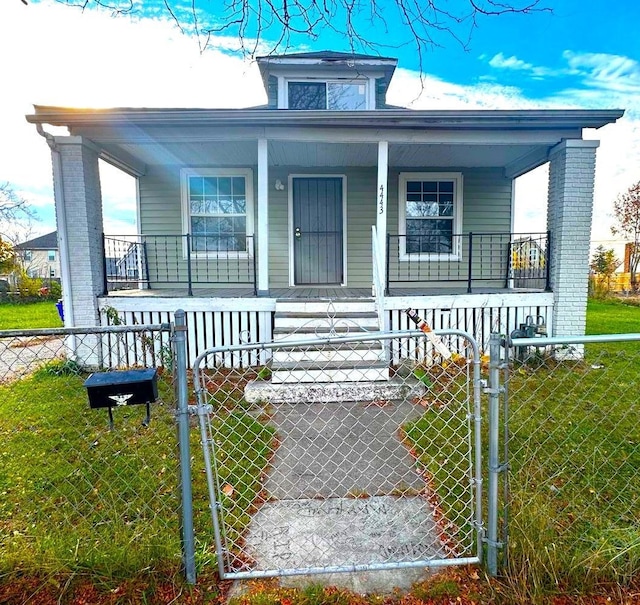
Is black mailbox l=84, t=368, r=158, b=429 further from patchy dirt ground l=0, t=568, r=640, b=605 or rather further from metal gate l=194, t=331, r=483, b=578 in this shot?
patchy dirt ground l=0, t=568, r=640, b=605

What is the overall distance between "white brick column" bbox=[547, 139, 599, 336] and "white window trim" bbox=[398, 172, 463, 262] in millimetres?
1803

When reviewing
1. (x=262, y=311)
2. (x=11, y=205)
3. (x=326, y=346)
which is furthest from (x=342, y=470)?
(x=11, y=205)

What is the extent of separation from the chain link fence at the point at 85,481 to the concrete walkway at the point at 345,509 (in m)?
0.58

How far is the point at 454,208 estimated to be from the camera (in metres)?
7.68

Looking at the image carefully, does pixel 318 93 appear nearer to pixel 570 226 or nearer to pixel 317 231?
pixel 317 231

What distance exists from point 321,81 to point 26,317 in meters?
10.4

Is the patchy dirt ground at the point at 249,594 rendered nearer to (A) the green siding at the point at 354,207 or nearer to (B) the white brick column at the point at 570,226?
(B) the white brick column at the point at 570,226

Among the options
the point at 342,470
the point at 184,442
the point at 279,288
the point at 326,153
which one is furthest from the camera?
the point at 279,288

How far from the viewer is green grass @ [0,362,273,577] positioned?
187 centimetres

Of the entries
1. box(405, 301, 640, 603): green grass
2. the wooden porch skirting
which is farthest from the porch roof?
box(405, 301, 640, 603): green grass

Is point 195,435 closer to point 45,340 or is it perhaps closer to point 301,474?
point 301,474

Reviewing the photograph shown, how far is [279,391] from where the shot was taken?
14.8ft

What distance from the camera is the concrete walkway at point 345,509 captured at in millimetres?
1995

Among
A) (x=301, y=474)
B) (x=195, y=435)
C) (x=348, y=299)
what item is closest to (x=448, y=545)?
(x=301, y=474)
